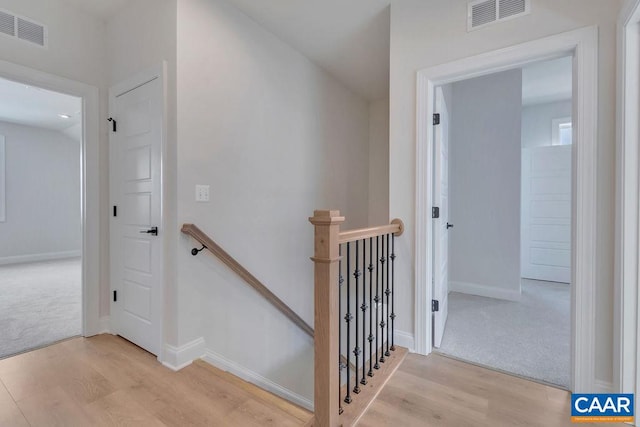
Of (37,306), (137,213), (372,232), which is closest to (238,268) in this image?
(137,213)

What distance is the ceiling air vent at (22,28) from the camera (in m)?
2.13

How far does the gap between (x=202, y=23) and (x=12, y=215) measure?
20.5 ft

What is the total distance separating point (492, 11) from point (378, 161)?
8.68 ft

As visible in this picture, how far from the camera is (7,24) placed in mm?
2143

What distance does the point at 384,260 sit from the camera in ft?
7.07

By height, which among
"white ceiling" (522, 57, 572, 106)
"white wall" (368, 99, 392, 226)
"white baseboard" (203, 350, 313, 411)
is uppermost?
"white ceiling" (522, 57, 572, 106)

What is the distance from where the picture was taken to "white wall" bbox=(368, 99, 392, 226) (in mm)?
4441

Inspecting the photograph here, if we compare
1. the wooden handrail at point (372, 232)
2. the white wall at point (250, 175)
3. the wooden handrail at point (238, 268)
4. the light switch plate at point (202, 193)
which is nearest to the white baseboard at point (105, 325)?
the white wall at point (250, 175)

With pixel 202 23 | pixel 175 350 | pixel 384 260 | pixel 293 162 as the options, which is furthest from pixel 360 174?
pixel 175 350

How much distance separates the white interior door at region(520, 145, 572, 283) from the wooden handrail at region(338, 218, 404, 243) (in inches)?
Result: 120

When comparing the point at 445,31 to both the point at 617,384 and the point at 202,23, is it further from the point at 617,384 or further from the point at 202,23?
the point at 617,384

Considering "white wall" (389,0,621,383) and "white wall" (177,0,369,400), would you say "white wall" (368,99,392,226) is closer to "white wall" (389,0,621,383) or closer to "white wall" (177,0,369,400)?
"white wall" (177,0,369,400)

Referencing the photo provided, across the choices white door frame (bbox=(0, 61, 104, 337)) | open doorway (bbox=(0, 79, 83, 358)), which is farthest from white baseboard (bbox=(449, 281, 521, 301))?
open doorway (bbox=(0, 79, 83, 358))

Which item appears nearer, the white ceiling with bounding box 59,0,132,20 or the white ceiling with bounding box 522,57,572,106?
the white ceiling with bounding box 59,0,132,20
